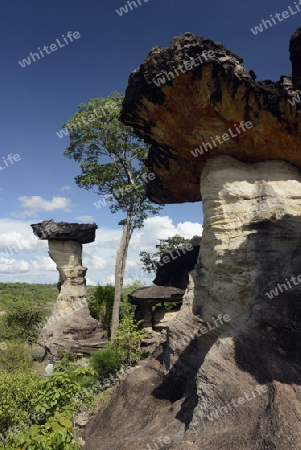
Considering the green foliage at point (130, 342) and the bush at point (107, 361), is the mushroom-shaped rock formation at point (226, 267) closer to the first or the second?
the bush at point (107, 361)

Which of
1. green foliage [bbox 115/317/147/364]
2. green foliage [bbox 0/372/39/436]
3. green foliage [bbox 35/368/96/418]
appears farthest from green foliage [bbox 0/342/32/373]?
green foliage [bbox 35/368/96/418]

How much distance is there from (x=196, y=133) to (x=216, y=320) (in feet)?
17.0

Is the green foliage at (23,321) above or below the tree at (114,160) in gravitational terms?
below

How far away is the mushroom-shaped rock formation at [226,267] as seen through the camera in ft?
17.2

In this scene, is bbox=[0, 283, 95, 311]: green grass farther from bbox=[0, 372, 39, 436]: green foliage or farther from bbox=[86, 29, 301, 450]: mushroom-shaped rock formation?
bbox=[86, 29, 301, 450]: mushroom-shaped rock formation

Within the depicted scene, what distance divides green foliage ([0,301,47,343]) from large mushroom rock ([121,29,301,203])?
72.5ft

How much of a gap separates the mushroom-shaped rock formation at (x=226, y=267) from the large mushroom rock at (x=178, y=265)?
8.44m

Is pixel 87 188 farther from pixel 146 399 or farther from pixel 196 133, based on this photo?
pixel 146 399

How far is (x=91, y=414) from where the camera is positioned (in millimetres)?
10250

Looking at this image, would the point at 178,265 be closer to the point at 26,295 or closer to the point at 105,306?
the point at 105,306

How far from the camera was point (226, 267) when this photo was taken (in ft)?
26.4

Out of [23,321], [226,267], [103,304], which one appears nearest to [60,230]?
Answer: [103,304]

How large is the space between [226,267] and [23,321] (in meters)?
23.4

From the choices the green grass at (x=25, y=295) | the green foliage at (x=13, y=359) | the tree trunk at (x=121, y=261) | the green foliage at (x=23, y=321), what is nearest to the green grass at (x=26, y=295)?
the green grass at (x=25, y=295)
